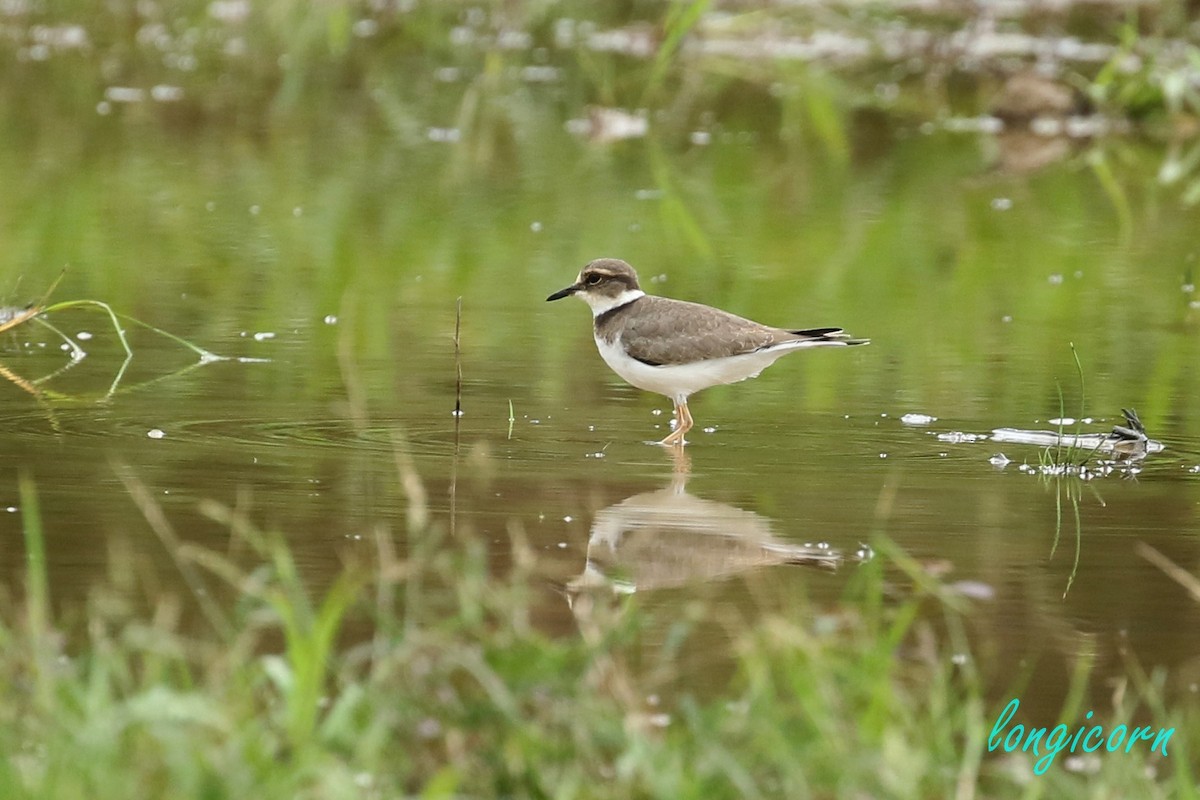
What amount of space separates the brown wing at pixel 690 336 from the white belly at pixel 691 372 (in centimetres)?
3

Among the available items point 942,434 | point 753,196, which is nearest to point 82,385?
point 942,434

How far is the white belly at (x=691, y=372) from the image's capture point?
30.0 feet

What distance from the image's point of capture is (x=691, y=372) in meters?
9.14

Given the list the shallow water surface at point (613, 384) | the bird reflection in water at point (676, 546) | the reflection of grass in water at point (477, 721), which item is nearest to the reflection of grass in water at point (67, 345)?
the shallow water surface at point (613, 384)

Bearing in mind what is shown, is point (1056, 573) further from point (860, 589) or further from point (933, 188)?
point (933, 188)

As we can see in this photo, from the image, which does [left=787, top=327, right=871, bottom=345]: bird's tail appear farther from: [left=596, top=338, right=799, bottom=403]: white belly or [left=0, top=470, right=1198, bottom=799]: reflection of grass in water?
[left=0, top=470, right=1198, bottom=799]: reflection of grass in water

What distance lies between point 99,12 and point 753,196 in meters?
13.8

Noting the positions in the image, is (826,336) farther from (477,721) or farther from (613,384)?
(477,721)

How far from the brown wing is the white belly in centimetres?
3

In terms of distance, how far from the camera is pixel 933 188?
16.9m

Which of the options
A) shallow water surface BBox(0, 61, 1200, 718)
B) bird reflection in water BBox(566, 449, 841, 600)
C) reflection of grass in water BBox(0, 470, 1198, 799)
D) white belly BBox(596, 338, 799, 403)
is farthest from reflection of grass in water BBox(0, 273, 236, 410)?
reflection of grass in water BBox(0, 470, 1198, 799)

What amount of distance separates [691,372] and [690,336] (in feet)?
0.62

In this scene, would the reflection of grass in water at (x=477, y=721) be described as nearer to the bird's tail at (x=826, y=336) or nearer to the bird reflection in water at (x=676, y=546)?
the bird reflection in water at (x=676, y=546)

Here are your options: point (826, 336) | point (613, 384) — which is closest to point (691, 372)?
point (826, 336)
